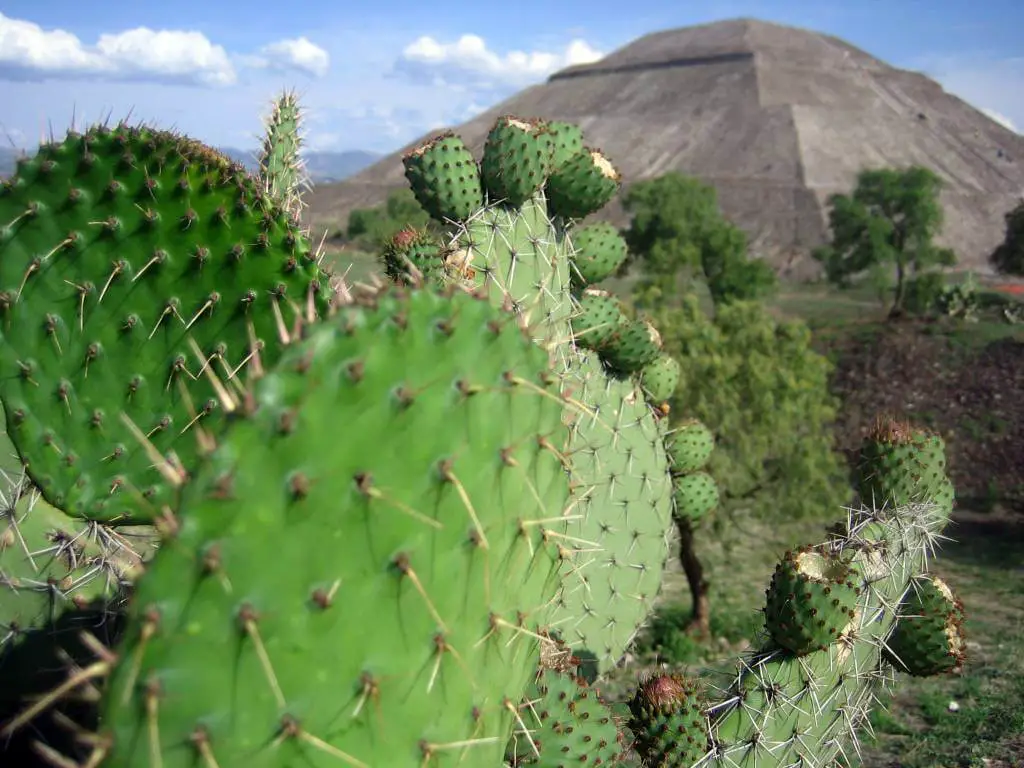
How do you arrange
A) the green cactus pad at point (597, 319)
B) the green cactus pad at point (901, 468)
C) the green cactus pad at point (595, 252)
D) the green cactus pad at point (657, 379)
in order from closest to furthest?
the green cactus pad at point (901, 468), the green cactus pad at point (597, 319), the green cactus pad at point (595, 252), the green cactus pad at point (657, 379)

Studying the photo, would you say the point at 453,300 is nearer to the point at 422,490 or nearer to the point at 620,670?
the point at 422,490

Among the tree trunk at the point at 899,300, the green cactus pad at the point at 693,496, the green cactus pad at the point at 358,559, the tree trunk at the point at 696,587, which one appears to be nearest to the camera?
the green cactus pad at the point at 358,559

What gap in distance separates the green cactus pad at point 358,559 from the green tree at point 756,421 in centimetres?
930

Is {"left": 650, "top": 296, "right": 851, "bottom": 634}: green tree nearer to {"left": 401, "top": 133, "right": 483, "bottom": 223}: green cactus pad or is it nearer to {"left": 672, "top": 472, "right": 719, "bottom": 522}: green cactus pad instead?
{"left": 672, "top": 472, "right": 719, "bottom": 522}: green cactus pad

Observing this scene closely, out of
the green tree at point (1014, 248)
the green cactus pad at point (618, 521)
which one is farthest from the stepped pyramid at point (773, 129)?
the green cactus pad at point (618, 521)

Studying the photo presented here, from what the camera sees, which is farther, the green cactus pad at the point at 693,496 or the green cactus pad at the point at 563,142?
the green cactus pad at the point at 693,496

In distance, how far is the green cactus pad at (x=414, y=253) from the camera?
2816 millimetres

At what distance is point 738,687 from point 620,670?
18.3 ft

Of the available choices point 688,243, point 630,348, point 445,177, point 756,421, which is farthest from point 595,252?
point 688,243

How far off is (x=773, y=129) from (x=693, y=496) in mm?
70850

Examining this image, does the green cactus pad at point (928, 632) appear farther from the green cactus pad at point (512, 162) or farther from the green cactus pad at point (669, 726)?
the green cactus pad at point (512, 162)

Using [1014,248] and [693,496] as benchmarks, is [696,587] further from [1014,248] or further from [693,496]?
[1014,248]

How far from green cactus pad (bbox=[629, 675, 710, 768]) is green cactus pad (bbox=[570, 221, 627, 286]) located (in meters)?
1.88

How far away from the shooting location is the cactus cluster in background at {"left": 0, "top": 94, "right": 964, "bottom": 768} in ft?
3.67
